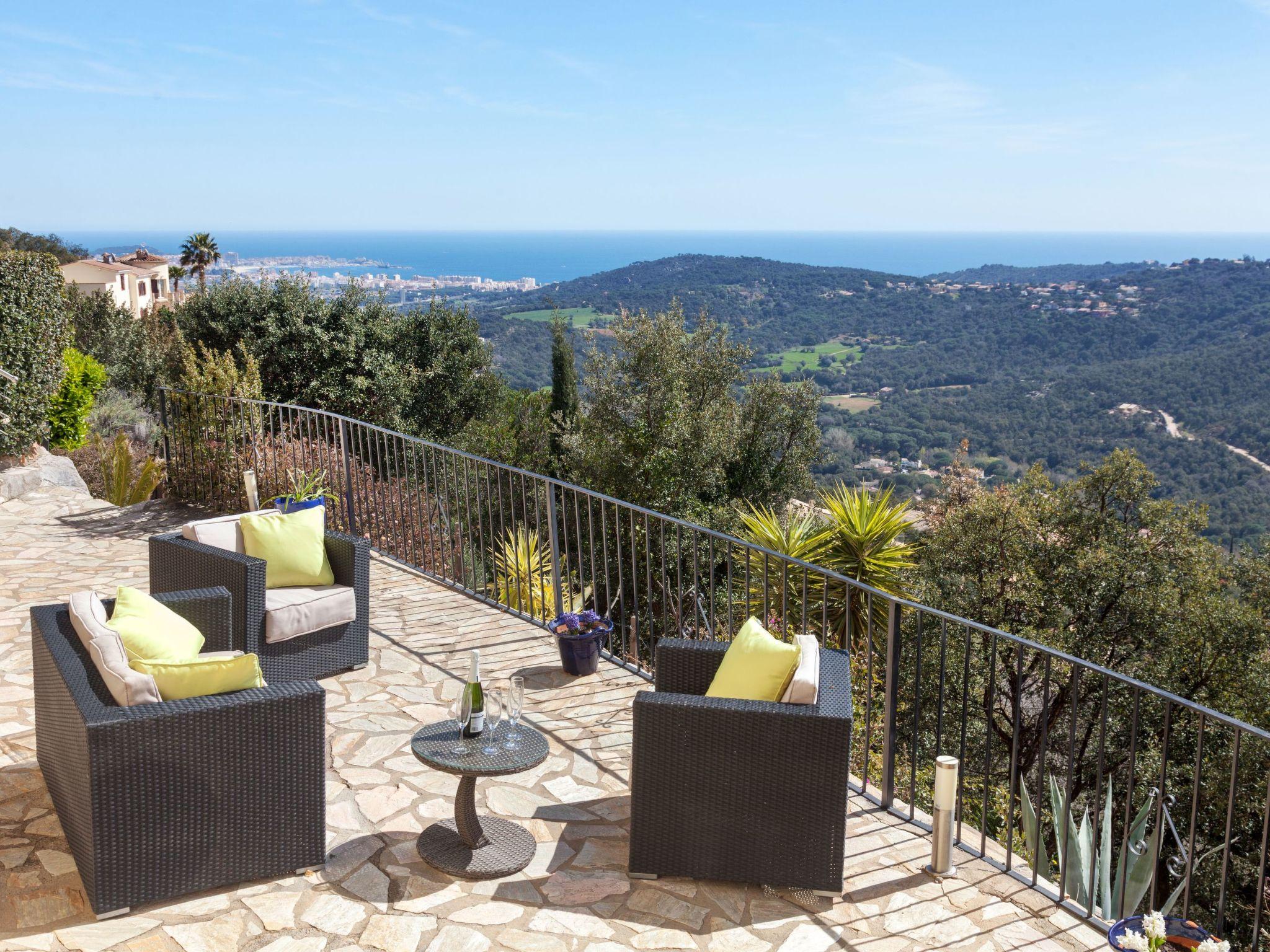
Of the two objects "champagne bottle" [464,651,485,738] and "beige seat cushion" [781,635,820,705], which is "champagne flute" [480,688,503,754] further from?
"beige seat cushion" [781,635,820,705]

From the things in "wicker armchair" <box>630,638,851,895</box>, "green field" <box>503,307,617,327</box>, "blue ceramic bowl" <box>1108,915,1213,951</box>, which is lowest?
"blue ceramic bowl" <box>1108,915,1213,951</box>

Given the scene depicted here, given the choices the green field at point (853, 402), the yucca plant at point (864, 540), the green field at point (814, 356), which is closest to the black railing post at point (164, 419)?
the yucca plant at point (864, 540)

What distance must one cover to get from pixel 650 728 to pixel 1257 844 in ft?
35.1

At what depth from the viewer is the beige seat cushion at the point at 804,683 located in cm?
307

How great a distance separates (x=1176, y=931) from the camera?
2930 millimetres

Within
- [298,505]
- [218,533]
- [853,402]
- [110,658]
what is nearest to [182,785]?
[110,658]

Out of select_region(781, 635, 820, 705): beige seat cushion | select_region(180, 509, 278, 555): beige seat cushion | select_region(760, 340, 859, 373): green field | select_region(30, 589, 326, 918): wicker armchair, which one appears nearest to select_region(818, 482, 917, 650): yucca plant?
select_region(180, 509, 278, 555): beige seat cushion

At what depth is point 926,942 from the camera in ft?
9.68

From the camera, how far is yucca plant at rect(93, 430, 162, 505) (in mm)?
9969

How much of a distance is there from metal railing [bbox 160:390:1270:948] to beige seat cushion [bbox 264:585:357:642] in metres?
1.23

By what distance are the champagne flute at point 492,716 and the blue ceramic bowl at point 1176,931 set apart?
1974 mm

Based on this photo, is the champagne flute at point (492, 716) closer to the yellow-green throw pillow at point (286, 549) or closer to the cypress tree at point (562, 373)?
the yellow-green throw pillow at point (286, 549)

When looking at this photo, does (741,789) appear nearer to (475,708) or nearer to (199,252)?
(475,708)

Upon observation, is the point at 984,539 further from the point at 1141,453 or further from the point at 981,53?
the point at 981,53
